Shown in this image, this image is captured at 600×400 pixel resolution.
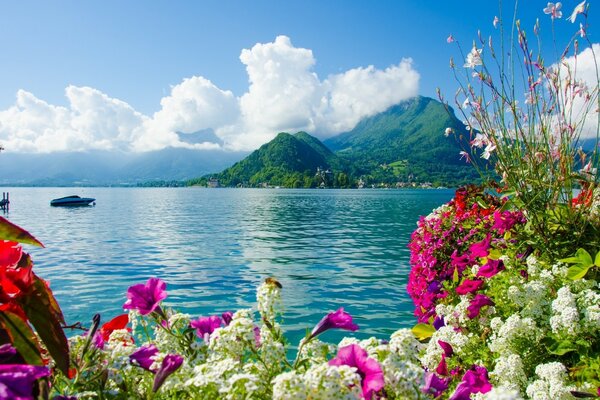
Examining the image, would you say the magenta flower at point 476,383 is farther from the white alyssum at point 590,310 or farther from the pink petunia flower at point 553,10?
the pink petunia flower at point 553,10

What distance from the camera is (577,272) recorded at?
4246 mm

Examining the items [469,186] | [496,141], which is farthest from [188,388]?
[469,186]

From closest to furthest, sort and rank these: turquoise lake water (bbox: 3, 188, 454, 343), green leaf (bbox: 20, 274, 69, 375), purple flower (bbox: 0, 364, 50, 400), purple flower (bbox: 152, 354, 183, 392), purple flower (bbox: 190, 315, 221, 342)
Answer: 1. purple flower (bbox: 0, 364, 50, 400)
2. green leaf (bbox: 20, 274, 69, 375)
3. purple flower (bbox: 152, 354, 183, 392)
4. purple flower (bbox: 190, 315, 221, 342)
5. turquoise lake water (bbox: 3, 188, 454, 343)

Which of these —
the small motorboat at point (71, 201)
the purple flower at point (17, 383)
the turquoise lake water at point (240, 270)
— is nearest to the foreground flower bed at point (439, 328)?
the purple flower at point (17, 383)

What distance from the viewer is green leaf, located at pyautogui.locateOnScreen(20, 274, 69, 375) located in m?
1.33

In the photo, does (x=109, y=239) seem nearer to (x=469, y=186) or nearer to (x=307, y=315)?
(x=307, y=315)

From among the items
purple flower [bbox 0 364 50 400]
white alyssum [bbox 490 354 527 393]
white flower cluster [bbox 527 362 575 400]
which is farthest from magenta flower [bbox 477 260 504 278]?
purple flower [bbox 0 364 50 400]

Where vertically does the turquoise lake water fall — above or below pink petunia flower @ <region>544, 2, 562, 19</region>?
below

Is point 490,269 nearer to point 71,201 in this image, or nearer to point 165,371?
point 165,371

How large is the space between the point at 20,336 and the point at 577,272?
4478 millimetres

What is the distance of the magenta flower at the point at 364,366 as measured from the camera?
1543 mm

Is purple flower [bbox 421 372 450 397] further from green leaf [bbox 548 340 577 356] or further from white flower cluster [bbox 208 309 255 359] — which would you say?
green leaf [bbox 548 340 577 356]

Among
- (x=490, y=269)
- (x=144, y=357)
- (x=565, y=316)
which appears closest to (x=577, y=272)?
(x=490, y=269)

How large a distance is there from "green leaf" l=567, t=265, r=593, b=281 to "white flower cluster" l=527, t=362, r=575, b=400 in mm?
1417
